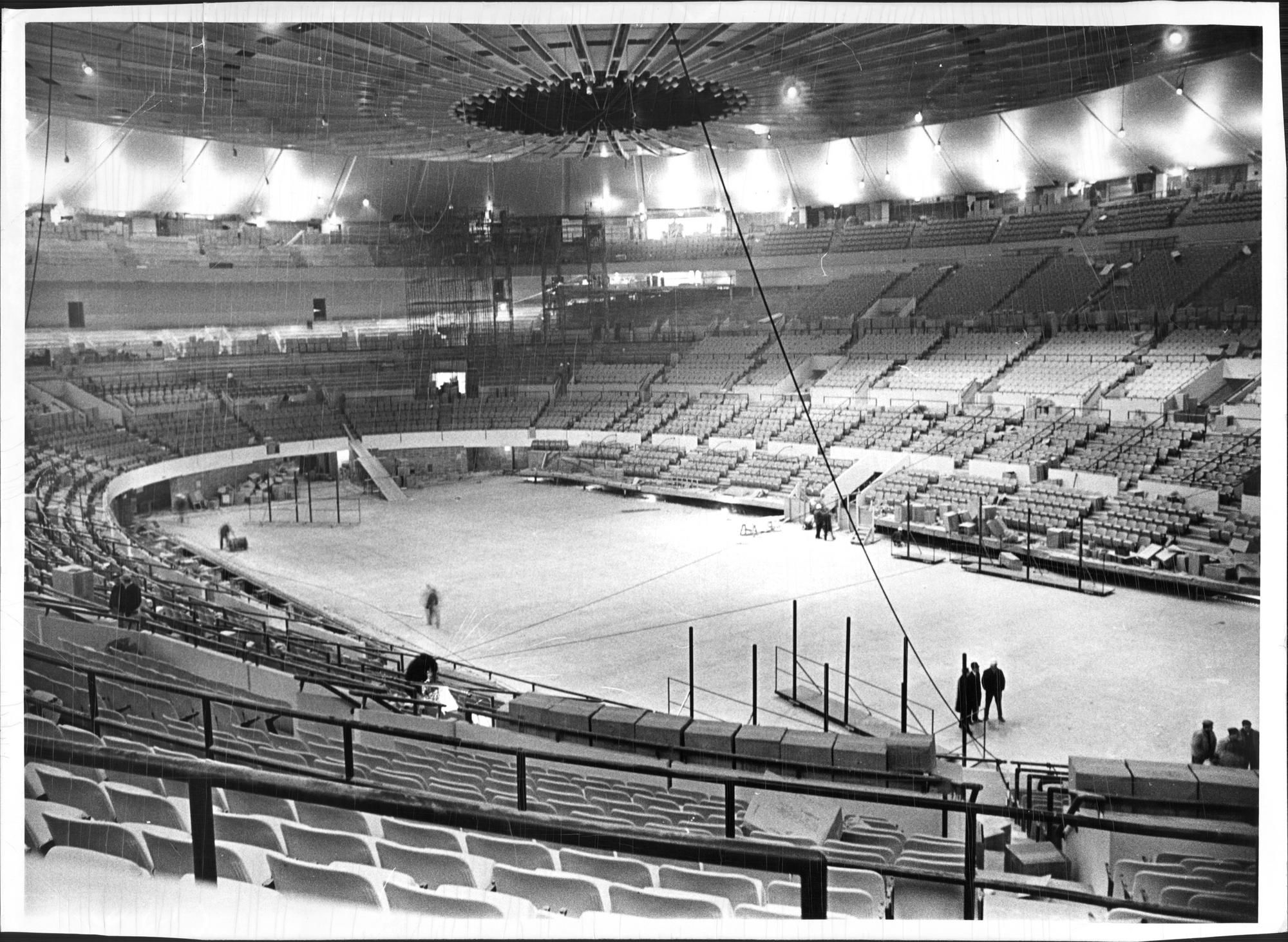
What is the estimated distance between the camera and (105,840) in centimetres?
274

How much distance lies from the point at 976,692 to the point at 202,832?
5.93 metres

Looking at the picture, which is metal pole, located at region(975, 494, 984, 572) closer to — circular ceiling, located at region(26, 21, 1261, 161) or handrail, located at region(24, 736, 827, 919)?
circular ceiling, located at region(26, 21, 1261, 161)

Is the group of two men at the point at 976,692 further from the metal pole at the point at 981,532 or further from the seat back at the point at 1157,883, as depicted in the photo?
the metal pole at the point at 981,532

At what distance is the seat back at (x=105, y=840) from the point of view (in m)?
2.69

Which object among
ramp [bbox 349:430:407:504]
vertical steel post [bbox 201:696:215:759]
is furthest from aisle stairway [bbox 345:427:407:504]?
vertical steel post [bbox 201:696:215:759]

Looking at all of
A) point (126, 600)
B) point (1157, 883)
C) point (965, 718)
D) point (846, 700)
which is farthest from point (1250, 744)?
point (126, 600)

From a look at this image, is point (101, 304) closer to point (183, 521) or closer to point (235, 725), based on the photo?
point (183, 521)

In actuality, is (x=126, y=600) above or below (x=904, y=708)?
above

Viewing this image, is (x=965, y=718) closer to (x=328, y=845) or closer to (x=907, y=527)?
(x=328, y=845)

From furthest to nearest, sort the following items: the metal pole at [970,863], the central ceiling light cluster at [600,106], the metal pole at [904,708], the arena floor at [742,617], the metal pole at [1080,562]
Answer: the metal pole at [1080,562] < the central ceiling light cluster at [600,106] < the arena floor at [742,617] < the metal pole at [904,708] < the metal pole at [970,863]

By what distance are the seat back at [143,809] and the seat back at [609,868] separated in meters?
1.08

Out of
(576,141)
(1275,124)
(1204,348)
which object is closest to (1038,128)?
(1204,348)

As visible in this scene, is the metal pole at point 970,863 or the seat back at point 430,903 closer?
the seat back at point 430,903

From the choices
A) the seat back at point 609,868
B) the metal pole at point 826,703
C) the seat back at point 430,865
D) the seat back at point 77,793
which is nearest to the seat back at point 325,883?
the seat back at point 430,865
